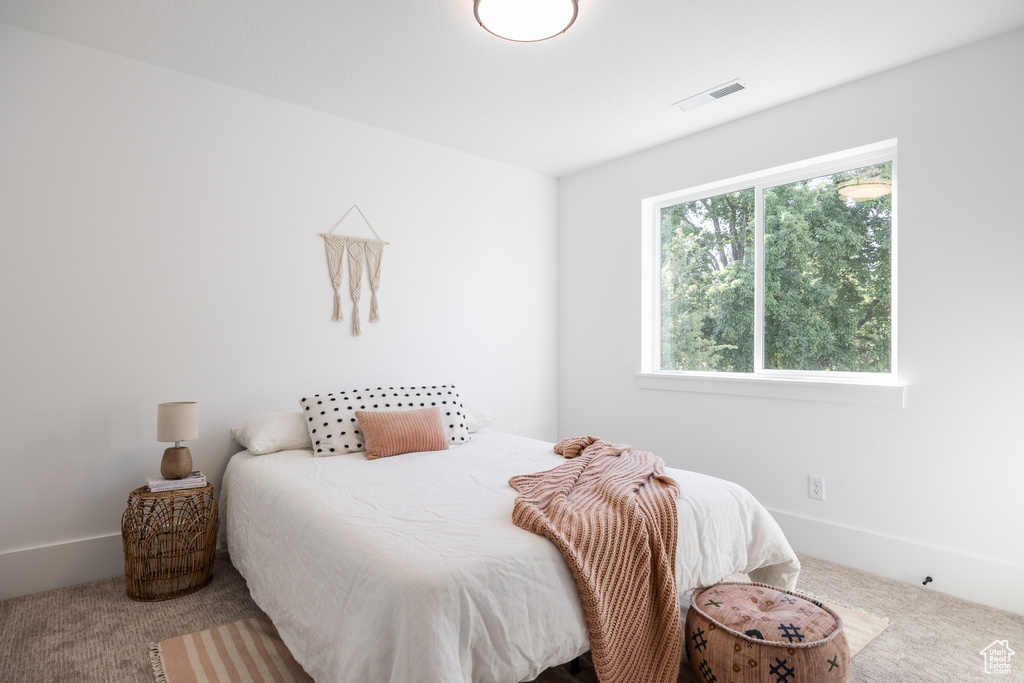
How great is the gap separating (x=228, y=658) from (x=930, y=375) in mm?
3269

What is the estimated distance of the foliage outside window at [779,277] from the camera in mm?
3008

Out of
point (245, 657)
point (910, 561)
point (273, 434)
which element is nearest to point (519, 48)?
point (273, 434)

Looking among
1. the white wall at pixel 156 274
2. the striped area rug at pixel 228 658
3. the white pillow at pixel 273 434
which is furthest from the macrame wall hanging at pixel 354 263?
the striped area rug at pixel 228 658

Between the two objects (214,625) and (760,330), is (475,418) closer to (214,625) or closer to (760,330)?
(214,625)

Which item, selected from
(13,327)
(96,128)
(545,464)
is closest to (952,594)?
(545,464)

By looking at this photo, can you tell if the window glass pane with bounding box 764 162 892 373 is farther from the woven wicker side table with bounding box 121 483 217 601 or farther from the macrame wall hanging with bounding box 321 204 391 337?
the woven wicker side table with bounding box 121 483 217 601

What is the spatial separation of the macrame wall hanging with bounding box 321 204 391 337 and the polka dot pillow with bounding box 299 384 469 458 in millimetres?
500

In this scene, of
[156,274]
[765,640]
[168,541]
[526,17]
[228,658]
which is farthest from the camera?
[156,274]

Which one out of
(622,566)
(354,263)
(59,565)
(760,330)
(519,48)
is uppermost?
(519,48)

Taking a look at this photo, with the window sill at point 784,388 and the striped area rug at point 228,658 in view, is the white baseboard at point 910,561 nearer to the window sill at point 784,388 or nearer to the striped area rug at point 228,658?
the window sill at point 784,388

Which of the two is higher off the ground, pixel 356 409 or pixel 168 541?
pixel 356 409

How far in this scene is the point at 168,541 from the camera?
251cm

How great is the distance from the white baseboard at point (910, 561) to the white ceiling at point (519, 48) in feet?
7.27

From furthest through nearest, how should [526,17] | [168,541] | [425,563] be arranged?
1. [168,541]
2. [526,17]
3. [425,563]
